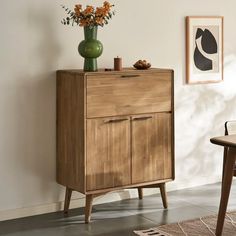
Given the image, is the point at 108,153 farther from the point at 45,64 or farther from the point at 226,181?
the point at 226,181

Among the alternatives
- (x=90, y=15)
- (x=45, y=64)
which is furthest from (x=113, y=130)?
(x=90, y=15)

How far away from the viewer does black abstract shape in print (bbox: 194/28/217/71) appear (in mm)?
5727

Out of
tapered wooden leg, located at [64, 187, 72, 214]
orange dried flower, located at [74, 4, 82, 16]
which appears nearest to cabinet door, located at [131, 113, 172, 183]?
tapered wooden leg, located at [64, 187, 72, 214]

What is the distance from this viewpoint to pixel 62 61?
495 centimetres

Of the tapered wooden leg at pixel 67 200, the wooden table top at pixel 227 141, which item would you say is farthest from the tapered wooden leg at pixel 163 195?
the wooden table top at pixel 227 141

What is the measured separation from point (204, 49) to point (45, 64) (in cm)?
170

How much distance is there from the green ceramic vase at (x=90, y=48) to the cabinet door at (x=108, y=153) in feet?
1.48

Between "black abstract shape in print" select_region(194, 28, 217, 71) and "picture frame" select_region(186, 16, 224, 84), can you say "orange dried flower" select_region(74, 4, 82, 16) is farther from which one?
"black abstract shape in print" select_region(194, 28, 217, 71)

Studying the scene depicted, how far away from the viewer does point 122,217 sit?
4.86 meters

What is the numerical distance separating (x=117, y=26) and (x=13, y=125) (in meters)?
1.27

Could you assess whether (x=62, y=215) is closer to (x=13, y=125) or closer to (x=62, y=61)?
(x=13, y=125)

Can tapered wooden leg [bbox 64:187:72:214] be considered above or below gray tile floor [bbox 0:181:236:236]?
above

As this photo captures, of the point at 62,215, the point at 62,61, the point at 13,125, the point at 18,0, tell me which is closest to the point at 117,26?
the point at 62,61

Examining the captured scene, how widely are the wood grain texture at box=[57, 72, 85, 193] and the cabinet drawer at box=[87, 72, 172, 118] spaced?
10 centimetres
